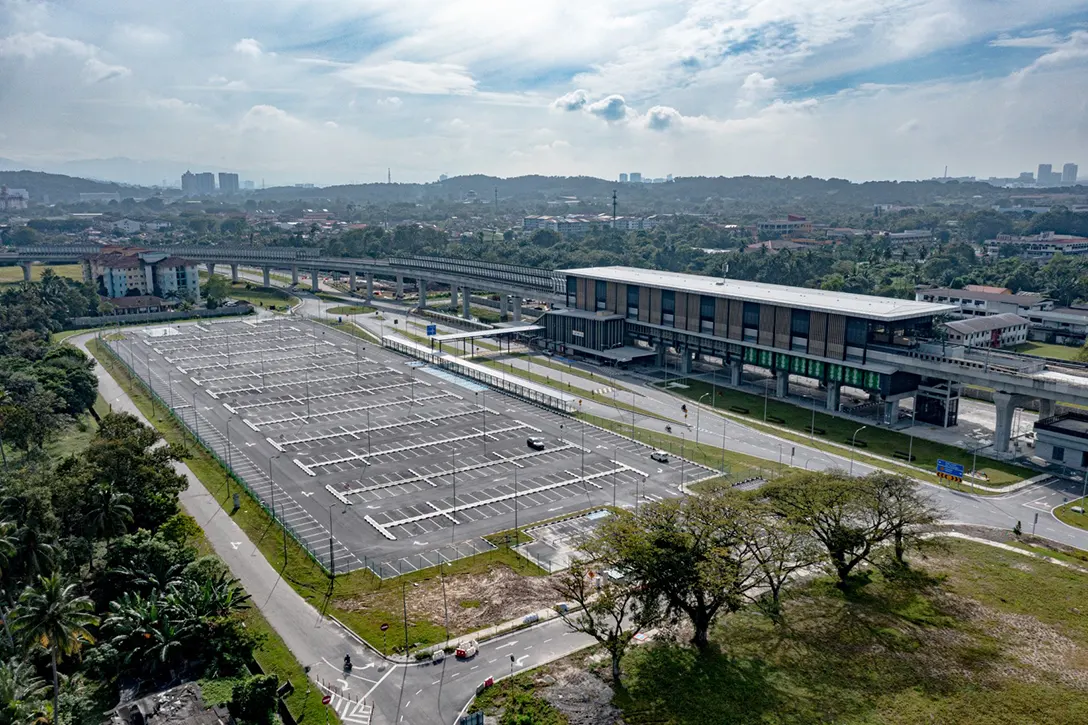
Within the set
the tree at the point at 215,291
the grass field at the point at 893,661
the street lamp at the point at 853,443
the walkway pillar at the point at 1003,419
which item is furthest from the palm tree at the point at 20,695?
the tree at the point at 215,291

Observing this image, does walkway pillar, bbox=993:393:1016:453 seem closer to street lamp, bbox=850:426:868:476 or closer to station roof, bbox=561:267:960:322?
street lamp, bbox=850:426:868:476

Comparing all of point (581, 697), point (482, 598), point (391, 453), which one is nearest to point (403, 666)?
point (482, 598)

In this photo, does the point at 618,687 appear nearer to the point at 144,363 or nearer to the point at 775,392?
the point at 775,392

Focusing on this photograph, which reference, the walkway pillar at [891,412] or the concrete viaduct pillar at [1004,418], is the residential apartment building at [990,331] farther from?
the concrete viaduct pillar at [1004,418]

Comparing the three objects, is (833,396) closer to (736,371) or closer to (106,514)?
(736,371)

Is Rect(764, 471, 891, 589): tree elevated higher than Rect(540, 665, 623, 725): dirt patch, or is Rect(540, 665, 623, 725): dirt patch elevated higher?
Rect(764, 471, 891, 589): tree

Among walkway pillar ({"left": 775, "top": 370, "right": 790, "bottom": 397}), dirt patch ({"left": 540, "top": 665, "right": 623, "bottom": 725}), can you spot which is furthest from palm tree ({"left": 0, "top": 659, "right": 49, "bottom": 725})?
walkway pillar ({"left": 775, "top": 370, "right": 790, "bottom": 397})
